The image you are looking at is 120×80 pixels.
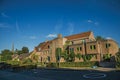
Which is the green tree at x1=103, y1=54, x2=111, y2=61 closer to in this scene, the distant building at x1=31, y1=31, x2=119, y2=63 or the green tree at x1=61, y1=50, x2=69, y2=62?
the distant building at x1=31, y1=31, x2=119, y2=63

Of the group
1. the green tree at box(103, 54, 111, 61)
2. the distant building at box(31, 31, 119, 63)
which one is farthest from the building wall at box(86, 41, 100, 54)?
the green tree at box(103, 54, 111, 61)

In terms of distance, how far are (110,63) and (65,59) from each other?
51.4 ft

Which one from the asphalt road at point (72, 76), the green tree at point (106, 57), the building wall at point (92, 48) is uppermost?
the building wall at point (92, 48)

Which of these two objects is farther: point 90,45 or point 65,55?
point 65,55

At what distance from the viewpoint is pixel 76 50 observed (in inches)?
1738

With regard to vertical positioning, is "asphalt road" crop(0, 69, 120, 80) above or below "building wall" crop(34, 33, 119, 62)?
below

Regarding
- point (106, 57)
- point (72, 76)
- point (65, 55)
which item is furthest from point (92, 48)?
point (72, 76)

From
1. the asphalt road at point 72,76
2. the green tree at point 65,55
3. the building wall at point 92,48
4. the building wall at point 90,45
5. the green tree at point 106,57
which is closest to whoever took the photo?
the asphalt road at point 72,76

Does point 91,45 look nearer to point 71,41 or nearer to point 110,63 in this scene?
point 110,63

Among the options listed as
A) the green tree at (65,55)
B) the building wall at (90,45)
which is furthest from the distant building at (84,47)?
the green tree at (65,55)

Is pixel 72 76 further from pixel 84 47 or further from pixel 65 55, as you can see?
pixel 65 55

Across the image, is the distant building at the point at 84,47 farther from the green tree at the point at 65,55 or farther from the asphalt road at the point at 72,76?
the asphalt road at the point at 72,76

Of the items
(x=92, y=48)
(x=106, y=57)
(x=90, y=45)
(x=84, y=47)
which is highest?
(x=90, y=45)

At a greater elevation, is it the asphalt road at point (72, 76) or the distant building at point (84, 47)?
the distant building at point (84, 47)
